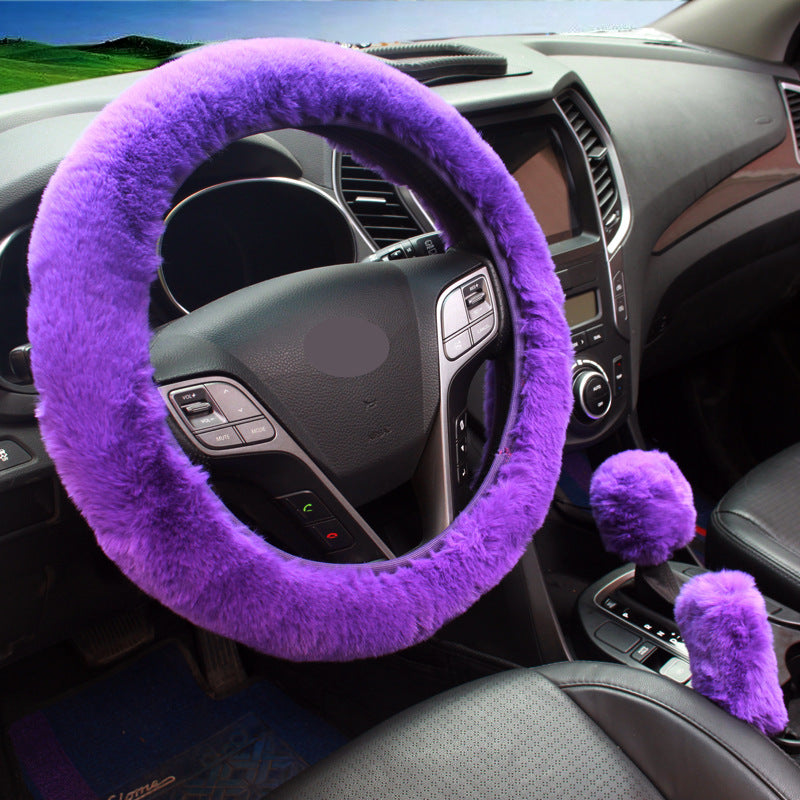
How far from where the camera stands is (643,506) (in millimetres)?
911

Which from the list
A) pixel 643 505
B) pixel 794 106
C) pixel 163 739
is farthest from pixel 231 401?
pixel 794 106

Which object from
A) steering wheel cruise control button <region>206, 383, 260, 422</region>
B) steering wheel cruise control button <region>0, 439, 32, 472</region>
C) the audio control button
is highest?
steering wheel cruise control button <region>206, 383, 260, 422</region>

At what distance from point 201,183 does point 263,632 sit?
536mm

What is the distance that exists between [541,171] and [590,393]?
36 centimetres

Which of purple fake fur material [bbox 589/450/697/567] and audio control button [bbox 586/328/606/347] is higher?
audio control button [bbox 586/328/606/347]

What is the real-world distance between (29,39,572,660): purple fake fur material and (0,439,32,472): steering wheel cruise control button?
28 cm

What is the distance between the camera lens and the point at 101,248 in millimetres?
484

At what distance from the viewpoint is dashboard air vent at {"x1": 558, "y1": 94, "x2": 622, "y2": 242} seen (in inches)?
49.3

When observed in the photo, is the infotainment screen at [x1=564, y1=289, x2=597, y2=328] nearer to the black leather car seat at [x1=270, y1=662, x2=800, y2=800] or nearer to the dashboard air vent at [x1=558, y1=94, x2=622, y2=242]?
the dashboard air vent at [x1=558, y1=94, x2=622, y2=242]

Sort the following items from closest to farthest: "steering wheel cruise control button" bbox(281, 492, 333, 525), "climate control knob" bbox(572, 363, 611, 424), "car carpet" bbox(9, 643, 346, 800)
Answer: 1. "steering wheel cruise control button" bbox(281, 492, 333, 525)
2. "climate control knob" bbox(572, 363, 611, 424)
3. "car carpet" bbox(9, 643, 346, 800)

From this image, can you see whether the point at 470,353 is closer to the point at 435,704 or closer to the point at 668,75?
the point at 435,704

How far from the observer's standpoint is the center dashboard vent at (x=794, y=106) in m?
1.68

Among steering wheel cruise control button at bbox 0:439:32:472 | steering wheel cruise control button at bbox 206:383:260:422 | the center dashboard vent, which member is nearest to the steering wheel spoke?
steering wheel cruise control button at bbox 206:383:260:422

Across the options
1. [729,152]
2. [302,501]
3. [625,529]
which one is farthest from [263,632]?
[729,152]
